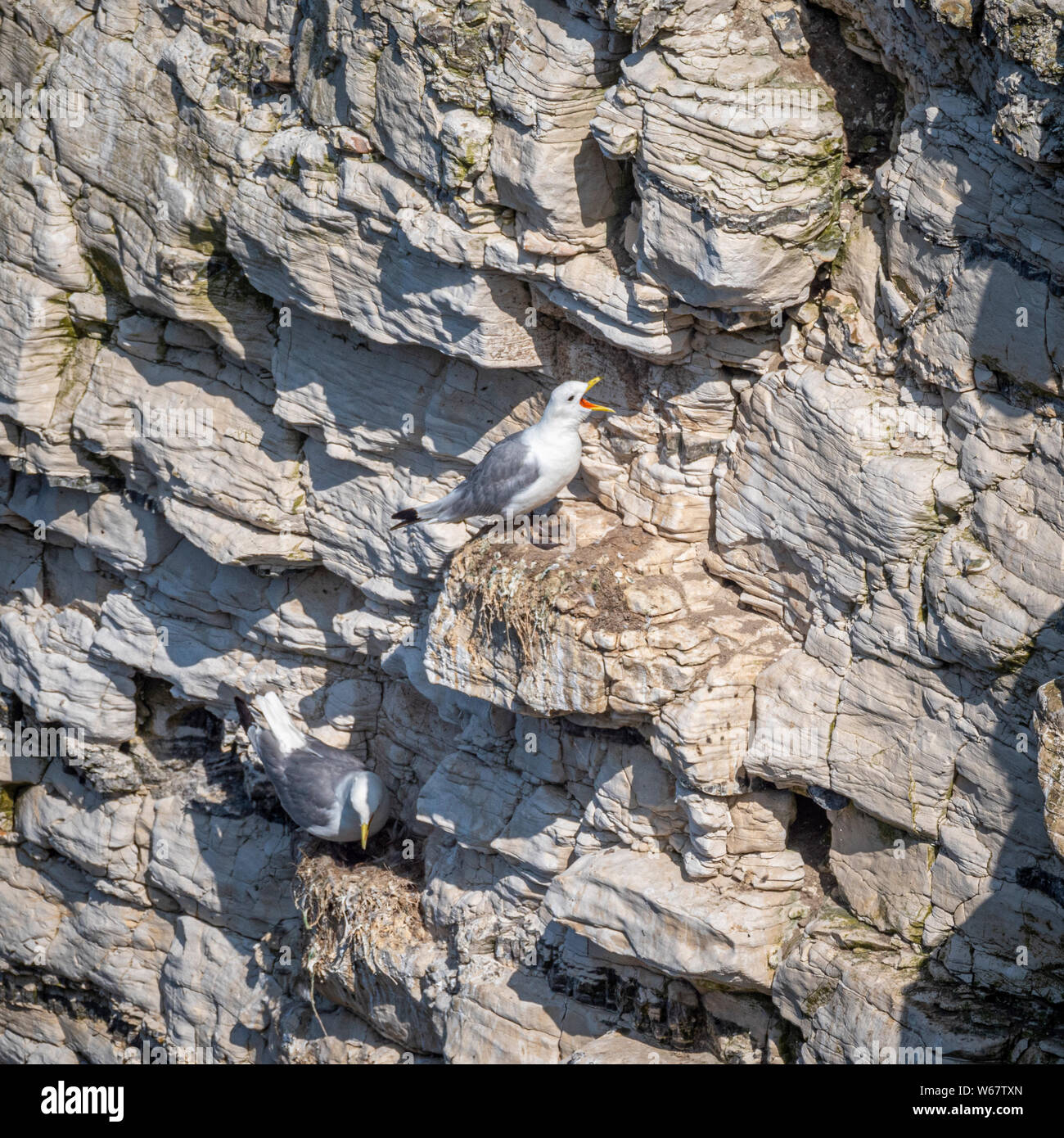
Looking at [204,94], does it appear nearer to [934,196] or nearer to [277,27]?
[277,27]

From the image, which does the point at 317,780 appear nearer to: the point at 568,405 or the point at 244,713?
the point at 244,713

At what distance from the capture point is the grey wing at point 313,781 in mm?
10992

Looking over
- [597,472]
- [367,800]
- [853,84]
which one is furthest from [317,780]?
[853,84]

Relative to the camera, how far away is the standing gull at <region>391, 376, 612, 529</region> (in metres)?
8.66

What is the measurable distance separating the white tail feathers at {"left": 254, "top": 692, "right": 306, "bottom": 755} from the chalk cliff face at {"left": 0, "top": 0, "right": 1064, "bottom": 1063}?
23.0 inches

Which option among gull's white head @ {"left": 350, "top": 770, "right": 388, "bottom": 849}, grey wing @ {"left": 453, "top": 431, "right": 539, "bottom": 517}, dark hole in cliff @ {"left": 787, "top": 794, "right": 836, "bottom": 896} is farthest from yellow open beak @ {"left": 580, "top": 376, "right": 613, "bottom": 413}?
gull's white head @ {"left": 350, "top": 770, "right": 388, "bottom": 849}

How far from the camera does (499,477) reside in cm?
884

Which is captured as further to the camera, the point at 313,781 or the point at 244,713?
the point at 244,713

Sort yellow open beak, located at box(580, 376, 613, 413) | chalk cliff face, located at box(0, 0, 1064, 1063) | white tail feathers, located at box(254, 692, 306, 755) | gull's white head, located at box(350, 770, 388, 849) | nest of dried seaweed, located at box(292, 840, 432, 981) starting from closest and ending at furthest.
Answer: chalk cliff face, located at box(0, 0, 1064, 1063) → yellow open beak, located at box(580, 376, 613, 413) → gull's white head, located at box(350, 770, 388, 849) → nest of dried seaweed, located at box(292, 840, 432, 981) → white tail feathers, located at box(254, 692, 306, 755)

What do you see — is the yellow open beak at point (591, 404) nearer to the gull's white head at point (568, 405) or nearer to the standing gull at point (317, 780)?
the gull's white head at point (568, 405)

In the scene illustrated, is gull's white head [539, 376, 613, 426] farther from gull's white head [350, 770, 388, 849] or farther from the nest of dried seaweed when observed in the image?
the nest of dried seaweed

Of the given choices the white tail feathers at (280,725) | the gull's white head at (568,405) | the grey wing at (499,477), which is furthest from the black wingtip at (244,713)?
the gull's white head at (568,405)

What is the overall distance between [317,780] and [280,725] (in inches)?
29.0

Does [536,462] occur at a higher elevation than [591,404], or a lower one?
lower
